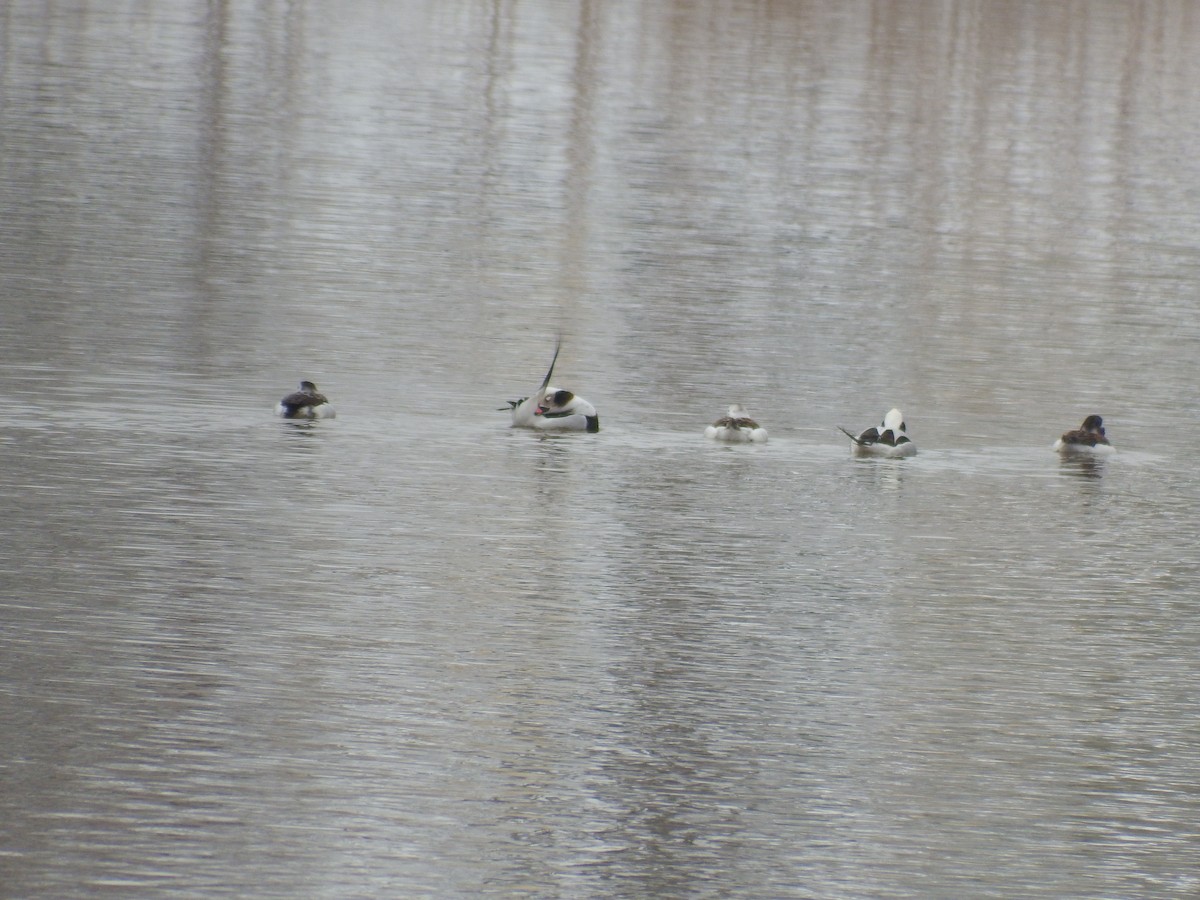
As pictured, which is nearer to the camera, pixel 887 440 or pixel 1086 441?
pixel 887 440

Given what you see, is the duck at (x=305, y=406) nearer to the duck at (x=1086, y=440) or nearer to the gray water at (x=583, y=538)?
the gray water at (x=583, y=538)

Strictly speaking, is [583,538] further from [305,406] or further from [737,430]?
[305,406]

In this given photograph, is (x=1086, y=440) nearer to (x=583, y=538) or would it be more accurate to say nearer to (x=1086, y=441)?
(x=1086, y=441)

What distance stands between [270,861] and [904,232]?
27770 millimetres

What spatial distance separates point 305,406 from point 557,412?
6.47 ft

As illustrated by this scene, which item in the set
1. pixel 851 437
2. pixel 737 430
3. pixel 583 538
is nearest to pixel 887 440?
pixel 851 437

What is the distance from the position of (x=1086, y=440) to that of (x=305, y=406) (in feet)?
20.2

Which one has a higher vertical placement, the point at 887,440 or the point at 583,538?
the point at 887,440

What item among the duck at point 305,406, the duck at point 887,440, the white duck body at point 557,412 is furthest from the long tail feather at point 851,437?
the duck at point 305,406

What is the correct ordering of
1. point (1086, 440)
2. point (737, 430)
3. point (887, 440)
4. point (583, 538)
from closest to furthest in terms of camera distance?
1. point (583, 538)
2. point (887, 440)
3. point (737, 430)
4. point (1086, 440)

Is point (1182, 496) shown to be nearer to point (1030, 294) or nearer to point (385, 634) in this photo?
point (385, 634)

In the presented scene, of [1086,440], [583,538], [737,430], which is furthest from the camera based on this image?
[1086,440]

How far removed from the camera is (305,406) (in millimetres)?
20344

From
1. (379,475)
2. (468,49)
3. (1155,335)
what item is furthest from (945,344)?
(468,49)
